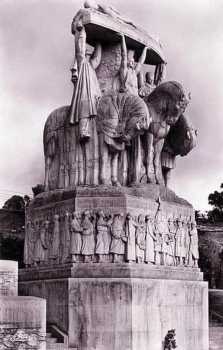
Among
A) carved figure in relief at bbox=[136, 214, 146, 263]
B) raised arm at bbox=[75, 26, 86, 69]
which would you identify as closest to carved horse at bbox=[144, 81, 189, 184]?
carved figure in relief at bbox=[136, 214, 146, 263]

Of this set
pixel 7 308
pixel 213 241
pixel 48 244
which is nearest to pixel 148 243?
pixel 48 244

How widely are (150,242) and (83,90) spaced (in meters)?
5.09

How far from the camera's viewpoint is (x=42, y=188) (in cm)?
2402

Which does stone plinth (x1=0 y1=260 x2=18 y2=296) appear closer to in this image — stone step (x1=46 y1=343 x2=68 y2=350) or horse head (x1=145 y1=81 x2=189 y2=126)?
stone step (x1=46 y1=343 x2=68 y2=350)

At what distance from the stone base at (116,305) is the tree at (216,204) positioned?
33381 millimetres

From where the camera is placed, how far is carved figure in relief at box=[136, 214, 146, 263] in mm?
21125

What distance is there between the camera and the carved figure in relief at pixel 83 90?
22312mm

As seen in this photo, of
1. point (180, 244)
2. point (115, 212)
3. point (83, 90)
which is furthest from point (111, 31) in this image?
point (180, 244)

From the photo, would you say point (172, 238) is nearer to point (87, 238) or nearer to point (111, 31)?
point (87, 238)

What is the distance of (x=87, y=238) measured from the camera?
2102cm

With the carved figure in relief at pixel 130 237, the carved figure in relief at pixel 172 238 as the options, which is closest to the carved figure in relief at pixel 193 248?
the carved figure in relief at pixel 172 238

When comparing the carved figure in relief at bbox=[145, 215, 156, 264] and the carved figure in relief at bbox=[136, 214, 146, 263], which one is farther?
the carved figure in relief at bbox=[145, 215, 156, 264]

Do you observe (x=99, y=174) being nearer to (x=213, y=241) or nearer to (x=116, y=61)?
(x=116, y=61)

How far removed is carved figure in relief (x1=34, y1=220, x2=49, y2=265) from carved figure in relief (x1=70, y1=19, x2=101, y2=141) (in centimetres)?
291
